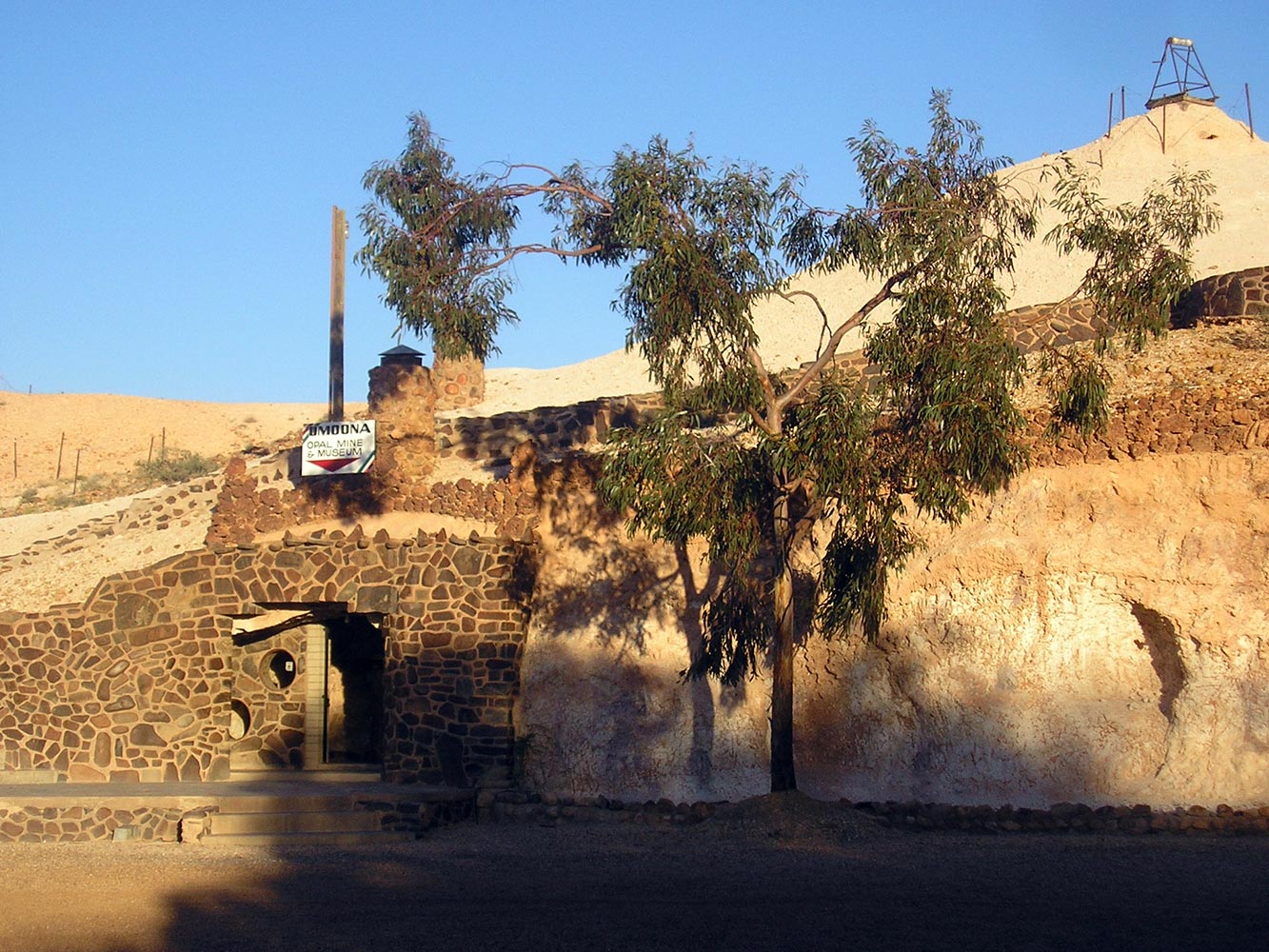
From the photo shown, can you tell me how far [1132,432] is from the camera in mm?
13719

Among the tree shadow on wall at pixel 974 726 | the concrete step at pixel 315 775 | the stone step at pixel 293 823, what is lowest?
the stone step at pixel 293 823

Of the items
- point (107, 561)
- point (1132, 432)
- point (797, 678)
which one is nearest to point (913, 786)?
point (797, 678)

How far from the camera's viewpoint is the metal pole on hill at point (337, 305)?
66.8 feet

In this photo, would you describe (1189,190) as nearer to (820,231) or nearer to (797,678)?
(820,231)

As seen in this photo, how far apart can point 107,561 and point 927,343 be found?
1120cm

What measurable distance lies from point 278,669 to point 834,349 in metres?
9.88

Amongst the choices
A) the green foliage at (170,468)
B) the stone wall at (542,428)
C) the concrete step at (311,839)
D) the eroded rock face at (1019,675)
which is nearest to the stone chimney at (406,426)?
the stone wall at (542,428)

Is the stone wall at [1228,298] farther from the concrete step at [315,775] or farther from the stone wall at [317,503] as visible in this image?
the concrete step at [315,775]

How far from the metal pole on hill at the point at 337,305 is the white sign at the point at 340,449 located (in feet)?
9.81

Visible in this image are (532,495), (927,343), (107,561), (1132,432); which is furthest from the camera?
(107,561)

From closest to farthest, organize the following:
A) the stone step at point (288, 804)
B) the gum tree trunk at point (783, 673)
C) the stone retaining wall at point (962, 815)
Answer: the stone retaining wall at point (962, 815) → the gum tree trunk at point (783, 673) → the stone step at point (288, 804)

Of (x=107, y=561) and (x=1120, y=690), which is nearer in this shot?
(x=1120, y=690)

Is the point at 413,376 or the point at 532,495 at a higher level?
the point at 413,376

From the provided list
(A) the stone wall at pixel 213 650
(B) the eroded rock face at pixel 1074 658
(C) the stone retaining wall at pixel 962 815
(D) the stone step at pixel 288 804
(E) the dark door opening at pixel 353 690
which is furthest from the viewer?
(E) the dark door opening at pixel 353 690
